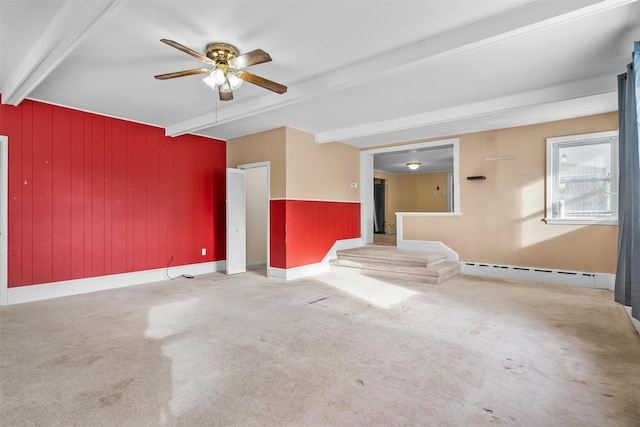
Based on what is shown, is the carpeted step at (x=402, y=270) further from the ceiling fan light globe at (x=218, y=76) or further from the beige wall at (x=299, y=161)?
the ceiling fan light globe at (x=218, y=76)

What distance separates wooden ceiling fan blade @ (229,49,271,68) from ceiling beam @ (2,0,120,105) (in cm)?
93

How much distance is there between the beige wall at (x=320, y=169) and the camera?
581 cm

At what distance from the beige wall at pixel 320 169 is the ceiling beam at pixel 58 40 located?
11.0ft

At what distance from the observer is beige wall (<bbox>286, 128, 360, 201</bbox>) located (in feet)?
19.1

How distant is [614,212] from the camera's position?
4992mm

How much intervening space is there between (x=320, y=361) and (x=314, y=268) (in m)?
3.70

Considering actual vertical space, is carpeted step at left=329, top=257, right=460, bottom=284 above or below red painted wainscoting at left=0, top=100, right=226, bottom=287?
below

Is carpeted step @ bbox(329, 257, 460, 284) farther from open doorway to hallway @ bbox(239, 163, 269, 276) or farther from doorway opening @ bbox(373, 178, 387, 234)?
doorway opening @ bbox(373, 178, 387, 234)

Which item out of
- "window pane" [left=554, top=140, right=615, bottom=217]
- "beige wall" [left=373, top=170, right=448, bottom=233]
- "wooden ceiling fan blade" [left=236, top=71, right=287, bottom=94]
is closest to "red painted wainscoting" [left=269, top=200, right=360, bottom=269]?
"wooden ceiling fan blade" [left=236, top=71, right=287, bottom=94]

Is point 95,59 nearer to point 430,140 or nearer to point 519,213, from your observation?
point 430,140

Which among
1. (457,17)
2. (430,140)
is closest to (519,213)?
(430,140)

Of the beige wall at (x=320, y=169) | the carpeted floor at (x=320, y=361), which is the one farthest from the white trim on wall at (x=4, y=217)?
the beige wall at (x=320, y=169)

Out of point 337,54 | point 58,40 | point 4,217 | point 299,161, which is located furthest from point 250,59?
point 4,217

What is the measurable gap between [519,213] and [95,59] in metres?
6.35
